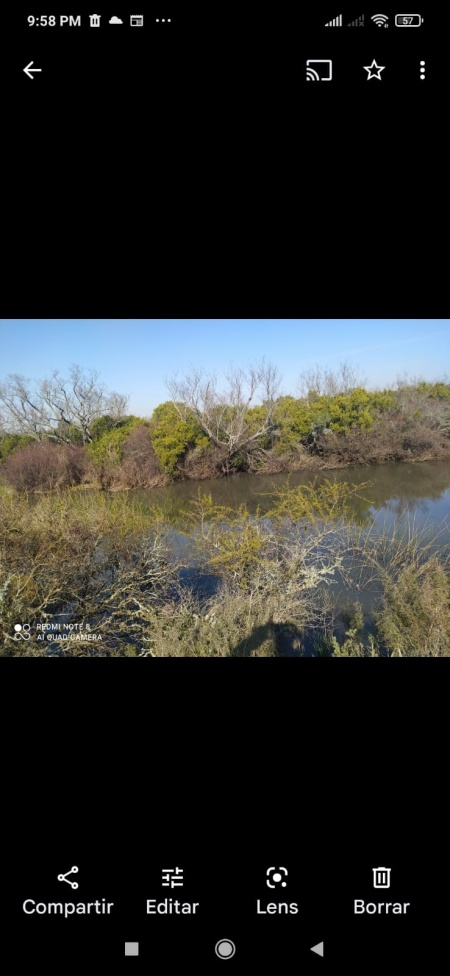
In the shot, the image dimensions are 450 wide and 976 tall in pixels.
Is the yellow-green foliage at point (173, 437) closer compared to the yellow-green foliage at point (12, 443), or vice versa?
the yellow-green foliage at point (12, 443)

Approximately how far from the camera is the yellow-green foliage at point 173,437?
2.56 meters
